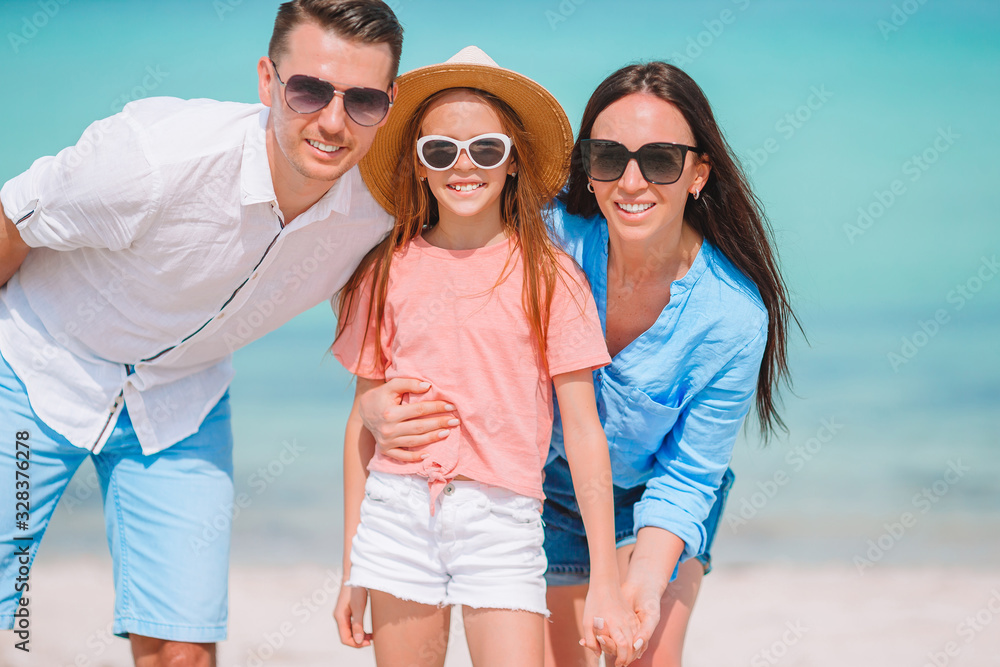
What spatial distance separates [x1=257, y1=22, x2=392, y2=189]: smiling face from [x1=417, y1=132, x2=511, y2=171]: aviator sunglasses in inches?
7.9

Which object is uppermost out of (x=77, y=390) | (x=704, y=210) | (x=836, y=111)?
(x=836, y=111)

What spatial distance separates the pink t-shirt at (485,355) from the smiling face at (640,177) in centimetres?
25

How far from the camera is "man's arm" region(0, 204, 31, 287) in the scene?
2.81 metres

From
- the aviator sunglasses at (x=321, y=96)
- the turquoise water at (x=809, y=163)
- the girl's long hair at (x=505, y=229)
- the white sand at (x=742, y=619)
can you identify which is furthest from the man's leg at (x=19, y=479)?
the turquoise water at (x=809, y=163)

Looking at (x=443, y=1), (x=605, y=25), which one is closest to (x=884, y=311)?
(x=605, y=25)

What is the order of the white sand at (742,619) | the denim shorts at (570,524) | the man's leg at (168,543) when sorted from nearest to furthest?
the man's leg at (168,543)
the denim shorts at (570,524)
the white sand at (742,619)

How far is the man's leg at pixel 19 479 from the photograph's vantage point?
2.91 meters

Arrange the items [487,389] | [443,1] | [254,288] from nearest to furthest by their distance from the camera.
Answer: [487,389] < [254,288] < [443,1]

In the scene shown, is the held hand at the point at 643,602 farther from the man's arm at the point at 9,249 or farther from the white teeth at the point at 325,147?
the man's arm at the point at 9,249

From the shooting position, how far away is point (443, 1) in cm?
1568

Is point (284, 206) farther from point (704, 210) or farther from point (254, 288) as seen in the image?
point (704, 210)

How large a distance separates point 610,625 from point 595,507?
34cm

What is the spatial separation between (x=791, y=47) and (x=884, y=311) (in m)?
5.48

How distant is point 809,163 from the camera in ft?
50.6
